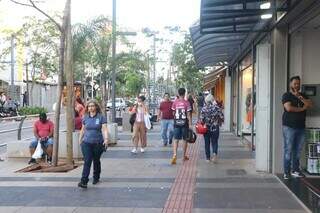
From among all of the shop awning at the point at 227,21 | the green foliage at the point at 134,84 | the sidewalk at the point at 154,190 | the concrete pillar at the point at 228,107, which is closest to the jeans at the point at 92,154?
the sidewalk at the point at 154,190

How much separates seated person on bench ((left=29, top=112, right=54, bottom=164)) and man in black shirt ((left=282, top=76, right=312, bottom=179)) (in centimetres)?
556

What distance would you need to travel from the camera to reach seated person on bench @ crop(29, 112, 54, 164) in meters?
13.7

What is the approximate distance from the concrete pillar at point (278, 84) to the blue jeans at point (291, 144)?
2.45 feet

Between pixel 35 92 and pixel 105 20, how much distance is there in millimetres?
46422

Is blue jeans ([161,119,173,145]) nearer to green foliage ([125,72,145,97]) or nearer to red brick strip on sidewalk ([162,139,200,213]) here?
red brick strip on sidewalk ([162,139,200,213])

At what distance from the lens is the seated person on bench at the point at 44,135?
13.7 metres

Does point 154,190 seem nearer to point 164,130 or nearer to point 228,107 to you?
point 164,130

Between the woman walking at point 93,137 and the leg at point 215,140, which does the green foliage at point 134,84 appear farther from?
the woman walking at point 93,137

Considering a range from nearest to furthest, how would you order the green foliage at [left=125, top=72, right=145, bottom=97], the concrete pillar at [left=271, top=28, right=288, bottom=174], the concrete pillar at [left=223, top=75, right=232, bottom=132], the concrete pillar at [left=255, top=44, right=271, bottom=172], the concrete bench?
the concrete pillar at [left=271, top=28, right=288, bottom=174]
the concrete pillar at [left=255, top=44, right=271, bottom=172]
the concrete bench
the concrete pillar at [left=223, top=75, right=232, bottom=132]
the green foliage at [left=125, top=72, right=145, bottom=97]

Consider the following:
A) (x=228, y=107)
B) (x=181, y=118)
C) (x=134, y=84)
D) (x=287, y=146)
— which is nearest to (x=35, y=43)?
(x=134, y=84)

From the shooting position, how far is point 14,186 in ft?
33.8

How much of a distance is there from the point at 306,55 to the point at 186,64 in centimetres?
3400

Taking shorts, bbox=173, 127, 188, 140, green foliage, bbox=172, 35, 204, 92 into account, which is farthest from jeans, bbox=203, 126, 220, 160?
green foliage, bbox=172, 35, 204, 92

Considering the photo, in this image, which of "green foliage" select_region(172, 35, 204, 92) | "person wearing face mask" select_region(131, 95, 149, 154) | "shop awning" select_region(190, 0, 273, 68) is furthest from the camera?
"green foliage" select_region(172, 35, 204, 92)
